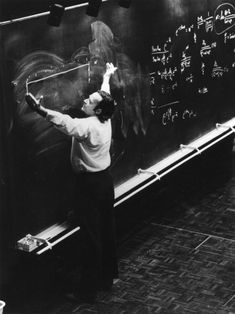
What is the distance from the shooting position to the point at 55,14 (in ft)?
18.4

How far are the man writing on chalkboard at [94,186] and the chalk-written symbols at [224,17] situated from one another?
9.32 feet

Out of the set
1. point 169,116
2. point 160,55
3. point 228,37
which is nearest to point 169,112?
point 169,116

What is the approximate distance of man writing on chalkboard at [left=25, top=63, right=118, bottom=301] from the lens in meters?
6.00

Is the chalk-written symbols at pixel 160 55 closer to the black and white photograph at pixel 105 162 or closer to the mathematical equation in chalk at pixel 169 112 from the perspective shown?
the black and white photograph at pixel 105 162

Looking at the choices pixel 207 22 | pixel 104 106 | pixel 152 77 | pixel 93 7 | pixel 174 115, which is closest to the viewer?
pixel 104 106

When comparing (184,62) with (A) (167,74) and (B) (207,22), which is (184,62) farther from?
(B) (207,22)

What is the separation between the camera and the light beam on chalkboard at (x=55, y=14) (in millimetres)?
5586

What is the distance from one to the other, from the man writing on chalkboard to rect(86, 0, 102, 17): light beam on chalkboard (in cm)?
67

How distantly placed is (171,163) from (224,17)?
223cm

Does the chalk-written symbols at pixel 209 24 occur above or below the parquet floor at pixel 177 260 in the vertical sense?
above

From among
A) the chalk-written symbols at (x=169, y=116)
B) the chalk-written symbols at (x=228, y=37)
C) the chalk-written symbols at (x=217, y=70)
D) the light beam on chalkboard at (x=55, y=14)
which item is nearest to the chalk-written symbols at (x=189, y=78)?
the chalk-written symbols at (x=169, y=116)

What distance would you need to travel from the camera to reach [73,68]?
20.2 ft

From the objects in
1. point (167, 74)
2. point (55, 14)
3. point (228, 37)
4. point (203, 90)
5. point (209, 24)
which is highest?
point (55, 14)

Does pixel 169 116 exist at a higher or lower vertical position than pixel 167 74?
lower
